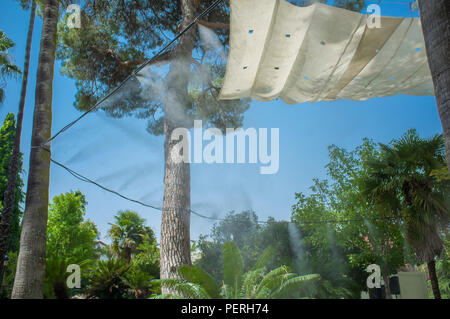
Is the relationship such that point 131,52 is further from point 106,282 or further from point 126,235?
point 126,235

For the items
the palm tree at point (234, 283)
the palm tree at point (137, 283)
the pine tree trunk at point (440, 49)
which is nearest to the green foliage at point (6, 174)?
the palm tree at point (137, 283)

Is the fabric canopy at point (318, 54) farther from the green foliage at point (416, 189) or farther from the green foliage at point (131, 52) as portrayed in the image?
the green foliage at point (131, 52)

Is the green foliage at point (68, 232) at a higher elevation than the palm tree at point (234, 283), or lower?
higher

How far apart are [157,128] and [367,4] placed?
6.01 meters

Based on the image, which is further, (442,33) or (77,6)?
(77,6)

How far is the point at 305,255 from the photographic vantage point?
1267 centimetres

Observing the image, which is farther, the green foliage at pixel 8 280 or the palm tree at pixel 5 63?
the palm tree at pixel 5 63

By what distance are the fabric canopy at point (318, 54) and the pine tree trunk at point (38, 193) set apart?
3.41m

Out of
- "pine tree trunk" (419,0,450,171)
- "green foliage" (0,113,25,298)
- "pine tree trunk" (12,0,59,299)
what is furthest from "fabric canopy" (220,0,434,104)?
"green foliage" (0,113,25,298)

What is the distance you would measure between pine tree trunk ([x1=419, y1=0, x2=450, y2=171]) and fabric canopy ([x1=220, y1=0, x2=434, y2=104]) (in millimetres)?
1758

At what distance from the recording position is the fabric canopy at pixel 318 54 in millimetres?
3602

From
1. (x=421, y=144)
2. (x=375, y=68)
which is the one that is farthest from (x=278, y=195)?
(x=375, y=68)

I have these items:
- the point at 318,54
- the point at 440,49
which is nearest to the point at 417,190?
the point at 318,54

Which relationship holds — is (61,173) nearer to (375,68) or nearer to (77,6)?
(77,6)
